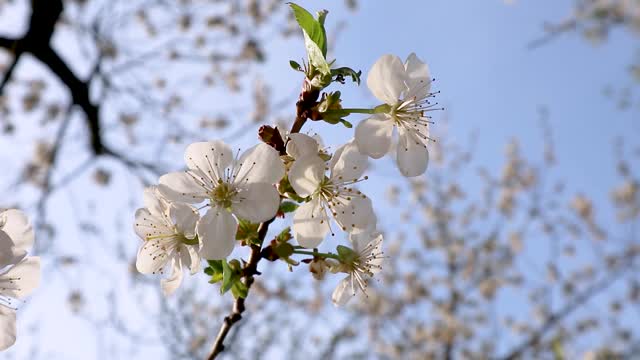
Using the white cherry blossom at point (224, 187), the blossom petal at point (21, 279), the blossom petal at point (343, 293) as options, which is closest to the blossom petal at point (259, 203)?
the white cherry blossom at point (224, 187)

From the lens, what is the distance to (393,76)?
3.62 feet

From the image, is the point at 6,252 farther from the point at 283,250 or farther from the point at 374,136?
the point at 374,136

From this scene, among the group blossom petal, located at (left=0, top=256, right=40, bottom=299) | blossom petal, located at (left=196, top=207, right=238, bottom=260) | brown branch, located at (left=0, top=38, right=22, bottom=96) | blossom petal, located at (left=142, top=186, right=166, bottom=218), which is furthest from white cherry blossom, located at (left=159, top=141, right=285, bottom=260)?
brown branch, located at (left=0, top=38, right=22, bottom=96)

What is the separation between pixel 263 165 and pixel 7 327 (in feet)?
1.85

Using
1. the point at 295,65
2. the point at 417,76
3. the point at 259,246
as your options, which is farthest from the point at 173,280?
the point at 417,76

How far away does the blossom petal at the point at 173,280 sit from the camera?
3.61ft

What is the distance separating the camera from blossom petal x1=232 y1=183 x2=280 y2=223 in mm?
920

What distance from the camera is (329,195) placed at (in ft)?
3.55

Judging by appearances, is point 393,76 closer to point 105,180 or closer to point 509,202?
point 105,180

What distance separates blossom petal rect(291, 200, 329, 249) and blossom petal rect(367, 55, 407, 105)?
0.86ft

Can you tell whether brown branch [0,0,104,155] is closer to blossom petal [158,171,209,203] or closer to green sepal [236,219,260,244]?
blossom petal [158,171,209,203]

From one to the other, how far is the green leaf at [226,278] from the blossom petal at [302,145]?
0.72 ft

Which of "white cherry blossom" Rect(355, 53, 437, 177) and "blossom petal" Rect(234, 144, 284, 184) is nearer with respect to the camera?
"blossom petal" Rect(234, 144, 284, 184)

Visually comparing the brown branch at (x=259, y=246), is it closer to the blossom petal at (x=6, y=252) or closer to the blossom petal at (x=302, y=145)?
the blossom petal at (x=302, y=145)
